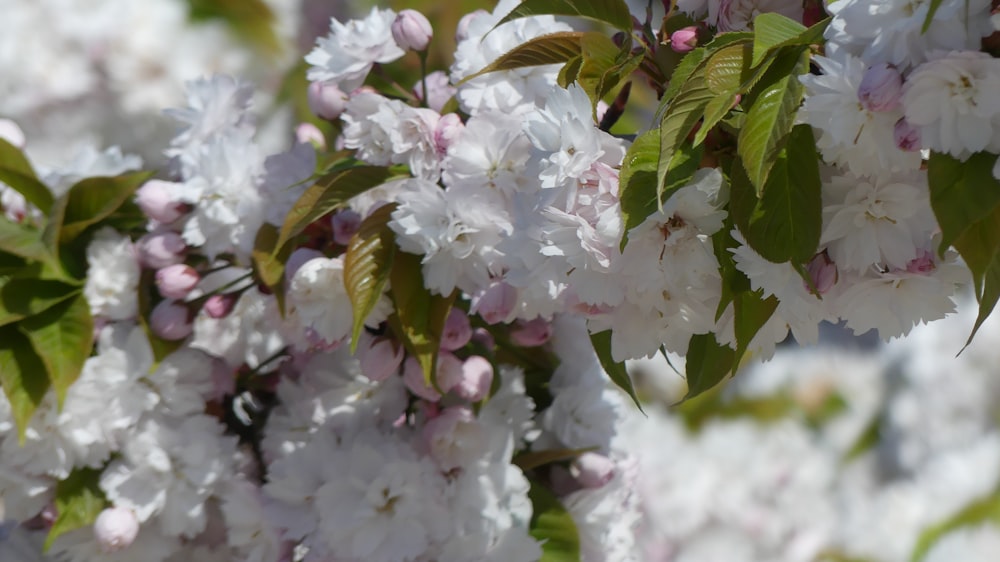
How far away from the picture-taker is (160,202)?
0.64m

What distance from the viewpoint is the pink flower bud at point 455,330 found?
0.59 meters

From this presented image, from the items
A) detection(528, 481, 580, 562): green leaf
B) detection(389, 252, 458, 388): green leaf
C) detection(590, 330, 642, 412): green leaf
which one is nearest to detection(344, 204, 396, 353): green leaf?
detection(389, 252, 458, 388): green leaf

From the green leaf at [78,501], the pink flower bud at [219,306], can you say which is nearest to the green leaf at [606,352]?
the pink flower bud at [219,306]

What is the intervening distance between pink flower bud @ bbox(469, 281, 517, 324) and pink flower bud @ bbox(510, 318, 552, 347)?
101 millimetres

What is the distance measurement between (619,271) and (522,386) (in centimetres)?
28

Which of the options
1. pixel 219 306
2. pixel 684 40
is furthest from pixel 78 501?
pixel 684 40

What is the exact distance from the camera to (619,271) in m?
0.44

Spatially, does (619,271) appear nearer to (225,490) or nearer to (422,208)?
(422,208)

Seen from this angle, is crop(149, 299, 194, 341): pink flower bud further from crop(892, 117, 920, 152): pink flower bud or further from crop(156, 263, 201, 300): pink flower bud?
crop(892, 117, 920, 152): pink flower bud

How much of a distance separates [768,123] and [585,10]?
0.13 metres

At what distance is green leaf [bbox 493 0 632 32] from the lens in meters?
0.47

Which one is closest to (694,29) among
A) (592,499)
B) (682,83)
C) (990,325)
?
(682,83)

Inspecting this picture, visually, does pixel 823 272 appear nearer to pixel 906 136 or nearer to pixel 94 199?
pixel 906 136

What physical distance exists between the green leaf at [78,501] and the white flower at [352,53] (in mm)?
291
